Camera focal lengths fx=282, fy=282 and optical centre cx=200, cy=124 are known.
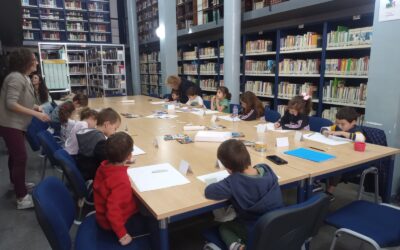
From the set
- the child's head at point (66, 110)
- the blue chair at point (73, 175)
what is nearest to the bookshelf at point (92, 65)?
the child's head at point (66, 110)

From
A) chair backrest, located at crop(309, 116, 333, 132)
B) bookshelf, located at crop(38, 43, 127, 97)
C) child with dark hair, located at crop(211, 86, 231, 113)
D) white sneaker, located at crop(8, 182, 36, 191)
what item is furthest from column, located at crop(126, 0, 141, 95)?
chair backrest, located at crop(309, 116, 333, 132)

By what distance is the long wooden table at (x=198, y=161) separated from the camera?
1378 mm

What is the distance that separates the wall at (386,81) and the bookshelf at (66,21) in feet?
31.1

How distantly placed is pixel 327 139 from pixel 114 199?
1909mm

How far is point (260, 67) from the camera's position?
5500mm

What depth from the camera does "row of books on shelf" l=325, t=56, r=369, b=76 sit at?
374 cm

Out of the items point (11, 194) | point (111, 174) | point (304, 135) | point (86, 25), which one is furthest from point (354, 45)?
point (86, 25)

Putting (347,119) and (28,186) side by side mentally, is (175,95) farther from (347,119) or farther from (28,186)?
(347,119)

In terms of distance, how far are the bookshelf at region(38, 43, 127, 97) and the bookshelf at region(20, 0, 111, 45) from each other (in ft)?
2.83

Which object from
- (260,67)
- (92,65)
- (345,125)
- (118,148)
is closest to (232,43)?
(260,67)

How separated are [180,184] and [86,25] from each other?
1006cm

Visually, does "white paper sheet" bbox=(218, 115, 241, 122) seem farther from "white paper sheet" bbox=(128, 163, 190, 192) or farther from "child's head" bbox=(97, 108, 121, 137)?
"white paper sheet" bbox=(128, 163, 190, 192)

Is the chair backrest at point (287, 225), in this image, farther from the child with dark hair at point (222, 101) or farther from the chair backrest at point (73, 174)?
the child with dark hair at point (222, 101)

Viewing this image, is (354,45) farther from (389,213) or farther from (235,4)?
(389,213)
